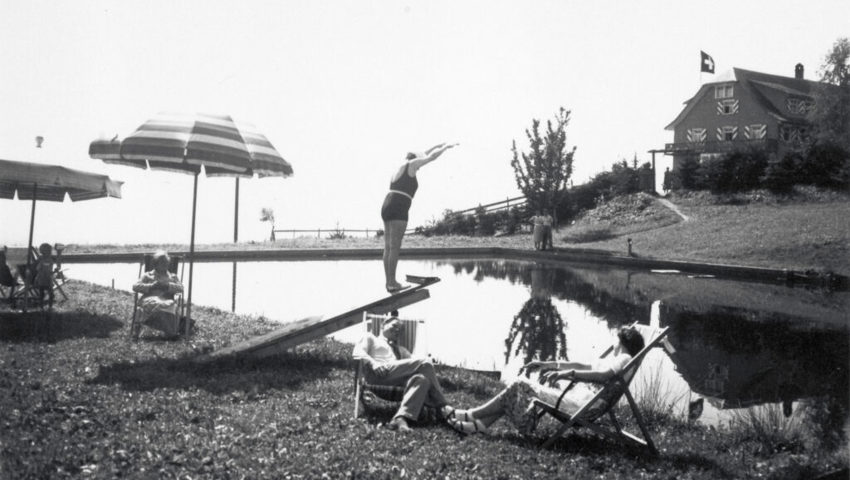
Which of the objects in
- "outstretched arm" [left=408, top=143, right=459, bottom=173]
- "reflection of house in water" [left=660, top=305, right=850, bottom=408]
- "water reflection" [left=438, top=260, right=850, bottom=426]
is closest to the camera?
"outstretched arm" [left=408, top=143, right=459, bottom=173]

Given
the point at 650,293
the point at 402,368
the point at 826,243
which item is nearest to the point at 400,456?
the point at 402,368

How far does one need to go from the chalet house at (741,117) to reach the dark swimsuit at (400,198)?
39.8 metres

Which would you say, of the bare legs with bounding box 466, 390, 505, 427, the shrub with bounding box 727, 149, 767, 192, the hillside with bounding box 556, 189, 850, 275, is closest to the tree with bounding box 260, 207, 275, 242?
the hillside with bounding box 556, 189, 850, 275

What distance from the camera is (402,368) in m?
6.11

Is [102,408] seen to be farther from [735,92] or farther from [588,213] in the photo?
[735,92]

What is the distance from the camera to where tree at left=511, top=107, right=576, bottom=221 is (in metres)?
39.5

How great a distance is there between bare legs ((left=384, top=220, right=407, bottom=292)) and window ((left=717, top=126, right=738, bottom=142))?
1732 inches

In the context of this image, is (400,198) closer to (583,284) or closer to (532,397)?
(532,397)

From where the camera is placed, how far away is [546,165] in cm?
3969

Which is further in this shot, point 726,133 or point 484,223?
point 726,133

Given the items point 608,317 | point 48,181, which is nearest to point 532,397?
point 48,181

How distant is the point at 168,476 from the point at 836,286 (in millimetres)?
21313

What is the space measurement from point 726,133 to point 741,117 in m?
1.41

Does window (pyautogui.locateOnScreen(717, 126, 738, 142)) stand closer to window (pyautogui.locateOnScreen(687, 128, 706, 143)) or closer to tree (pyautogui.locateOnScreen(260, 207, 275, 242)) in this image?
window (pyautogui.locateOnScreen(687, 128, 706, 143))
